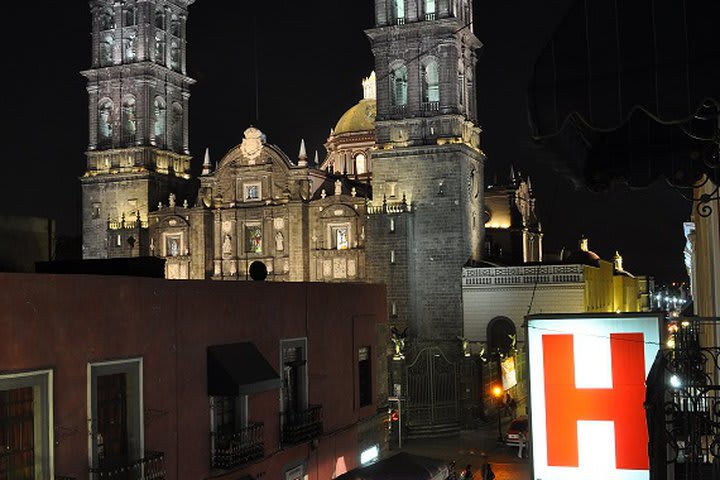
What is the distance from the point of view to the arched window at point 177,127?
49.0 meters

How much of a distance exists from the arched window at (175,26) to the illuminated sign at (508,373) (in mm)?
26493

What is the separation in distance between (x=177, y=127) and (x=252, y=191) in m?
7.49

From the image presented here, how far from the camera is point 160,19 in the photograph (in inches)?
1903

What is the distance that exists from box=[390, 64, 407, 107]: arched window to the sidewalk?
1478 centimetres

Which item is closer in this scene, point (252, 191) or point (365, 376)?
point (365, 376)

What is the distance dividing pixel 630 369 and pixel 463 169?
3199cm

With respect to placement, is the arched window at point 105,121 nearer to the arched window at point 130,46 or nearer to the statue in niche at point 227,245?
the arched window at point 130,46

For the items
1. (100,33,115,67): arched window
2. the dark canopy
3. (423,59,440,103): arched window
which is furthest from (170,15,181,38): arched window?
the dark canopy

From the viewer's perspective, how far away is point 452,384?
1372 inches

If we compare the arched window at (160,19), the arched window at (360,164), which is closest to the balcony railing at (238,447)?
the arched window at (160,19)

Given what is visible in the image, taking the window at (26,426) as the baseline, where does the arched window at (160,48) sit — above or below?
above

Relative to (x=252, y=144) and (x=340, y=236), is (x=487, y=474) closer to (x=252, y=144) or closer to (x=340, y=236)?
(x=340, y=236)

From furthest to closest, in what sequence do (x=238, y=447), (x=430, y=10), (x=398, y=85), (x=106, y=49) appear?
(x=106, y=49), (x=398, y=85), (x=430, y=10), (x=238, y=447)

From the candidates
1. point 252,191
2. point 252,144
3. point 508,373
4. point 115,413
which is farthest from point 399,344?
point 115,413
